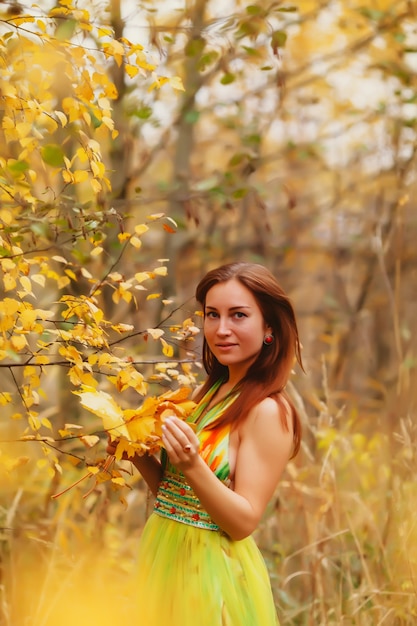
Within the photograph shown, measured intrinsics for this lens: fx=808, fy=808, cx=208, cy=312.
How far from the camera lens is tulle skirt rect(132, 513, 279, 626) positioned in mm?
1690

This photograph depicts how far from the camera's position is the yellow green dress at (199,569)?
169cm

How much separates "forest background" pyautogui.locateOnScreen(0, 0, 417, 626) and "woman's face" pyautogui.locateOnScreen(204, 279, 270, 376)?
15 centimetres

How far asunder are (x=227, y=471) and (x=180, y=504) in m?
0.15

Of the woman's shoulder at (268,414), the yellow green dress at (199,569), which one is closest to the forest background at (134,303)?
the yellow green dress at (199,569)

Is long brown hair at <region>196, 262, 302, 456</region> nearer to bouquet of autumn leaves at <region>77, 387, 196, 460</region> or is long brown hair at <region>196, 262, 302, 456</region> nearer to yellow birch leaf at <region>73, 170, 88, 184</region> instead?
bouquet of autumn leaves at <region>77, 387, 196, 460</region>

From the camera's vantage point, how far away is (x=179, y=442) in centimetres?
157

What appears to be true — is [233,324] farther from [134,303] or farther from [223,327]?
[134,303]

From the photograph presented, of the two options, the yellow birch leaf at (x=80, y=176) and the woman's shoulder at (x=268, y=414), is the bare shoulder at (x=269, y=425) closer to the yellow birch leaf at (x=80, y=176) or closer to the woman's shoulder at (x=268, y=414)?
the woman's shoulder at (x=268, y=414)

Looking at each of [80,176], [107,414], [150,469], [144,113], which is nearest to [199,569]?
[150,469]

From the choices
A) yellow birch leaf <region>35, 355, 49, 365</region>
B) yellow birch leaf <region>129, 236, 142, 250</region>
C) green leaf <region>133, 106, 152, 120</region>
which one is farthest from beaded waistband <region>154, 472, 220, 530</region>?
green leaf <region>133, 106, 152, 120</region>

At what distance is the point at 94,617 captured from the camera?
1928mm

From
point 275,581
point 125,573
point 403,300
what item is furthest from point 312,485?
point 403,300

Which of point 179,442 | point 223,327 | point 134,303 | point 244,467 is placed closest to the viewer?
point 179,442

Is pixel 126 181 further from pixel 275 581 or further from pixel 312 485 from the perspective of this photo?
pixel 275 581
